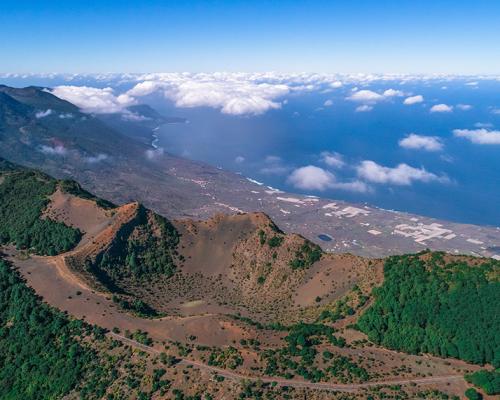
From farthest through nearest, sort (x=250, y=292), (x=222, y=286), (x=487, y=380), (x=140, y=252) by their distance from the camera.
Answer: (x=140, y=252) < (x=222, y=286) < (x=250, y=292) < (x=487, y=380)

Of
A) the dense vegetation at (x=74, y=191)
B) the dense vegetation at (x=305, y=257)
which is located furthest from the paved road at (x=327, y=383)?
the dense vegetation at (x=74, y=191)

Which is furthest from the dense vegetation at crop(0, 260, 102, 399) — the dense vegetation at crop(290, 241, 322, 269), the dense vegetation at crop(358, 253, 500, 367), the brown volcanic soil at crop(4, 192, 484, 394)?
the dense vegetation at crop(358, 253, 500, 367)

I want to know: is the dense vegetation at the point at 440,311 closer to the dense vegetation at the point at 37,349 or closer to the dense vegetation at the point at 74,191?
the dense vegetation at the point at 37,349

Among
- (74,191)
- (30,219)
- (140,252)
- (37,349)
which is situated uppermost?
(74,191)

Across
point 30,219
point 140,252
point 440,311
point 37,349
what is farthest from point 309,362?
point 30,219

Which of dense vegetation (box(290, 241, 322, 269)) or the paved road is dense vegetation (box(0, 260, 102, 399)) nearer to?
the paved road

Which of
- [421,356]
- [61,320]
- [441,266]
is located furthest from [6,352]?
[441,266]

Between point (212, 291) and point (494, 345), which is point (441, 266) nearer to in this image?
point (494, 345)

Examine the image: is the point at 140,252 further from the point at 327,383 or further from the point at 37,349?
the point at 327,383
